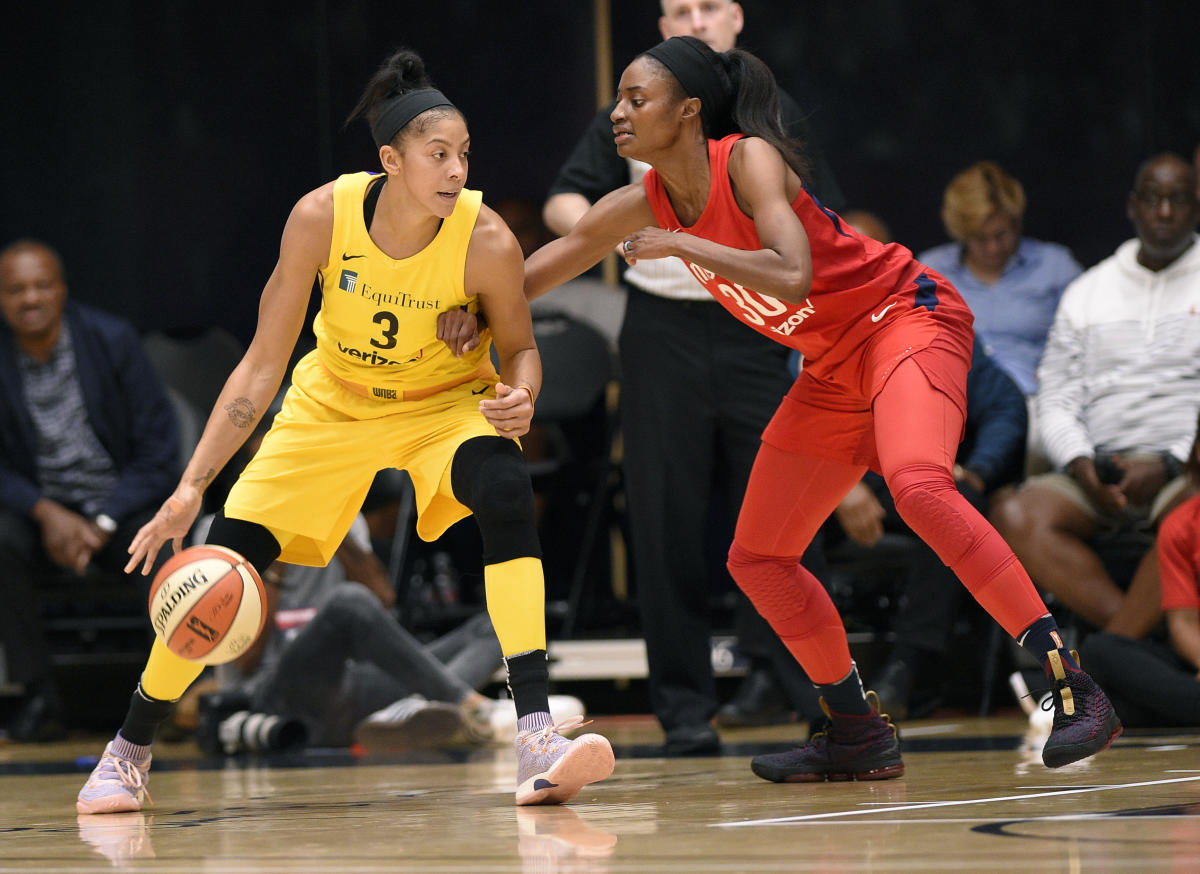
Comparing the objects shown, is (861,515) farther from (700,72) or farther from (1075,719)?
(1075,719)

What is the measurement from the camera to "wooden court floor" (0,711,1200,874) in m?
2.36

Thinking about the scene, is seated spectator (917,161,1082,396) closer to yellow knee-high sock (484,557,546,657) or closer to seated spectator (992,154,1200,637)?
seated spectator (992,154,1200,637)

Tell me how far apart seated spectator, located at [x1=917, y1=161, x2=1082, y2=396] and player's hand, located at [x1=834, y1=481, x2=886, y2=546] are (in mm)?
1041

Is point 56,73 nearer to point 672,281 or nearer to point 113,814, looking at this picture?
point 672,281

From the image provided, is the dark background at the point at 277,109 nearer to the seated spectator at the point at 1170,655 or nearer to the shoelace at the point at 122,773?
the seated spectator at the point at 1170,655

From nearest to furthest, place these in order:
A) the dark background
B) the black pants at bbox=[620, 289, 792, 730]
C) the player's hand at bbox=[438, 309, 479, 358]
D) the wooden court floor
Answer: the wooden court floor
the player's hand at bbox=[438, 309, 479, 358]
the black pants at bbox=[620, 289, 792, 730]
the dark background

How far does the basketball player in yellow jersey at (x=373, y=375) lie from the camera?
3510 mm

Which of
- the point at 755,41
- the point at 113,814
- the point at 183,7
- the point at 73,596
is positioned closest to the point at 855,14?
the point at 755,41

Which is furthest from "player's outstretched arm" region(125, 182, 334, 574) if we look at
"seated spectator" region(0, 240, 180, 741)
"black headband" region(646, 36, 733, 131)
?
"seated spectator" region(0, 240, 180, 741)

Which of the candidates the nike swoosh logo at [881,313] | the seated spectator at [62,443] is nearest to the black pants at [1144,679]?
the nike swoosh logo at [881,313]

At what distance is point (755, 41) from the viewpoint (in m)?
7.69

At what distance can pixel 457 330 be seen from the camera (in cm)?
359

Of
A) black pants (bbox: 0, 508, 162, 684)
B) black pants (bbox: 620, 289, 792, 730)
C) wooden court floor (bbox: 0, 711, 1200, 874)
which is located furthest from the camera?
black pants (bbox: 0, 508, 162, 684)

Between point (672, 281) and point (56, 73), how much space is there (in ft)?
15.0
